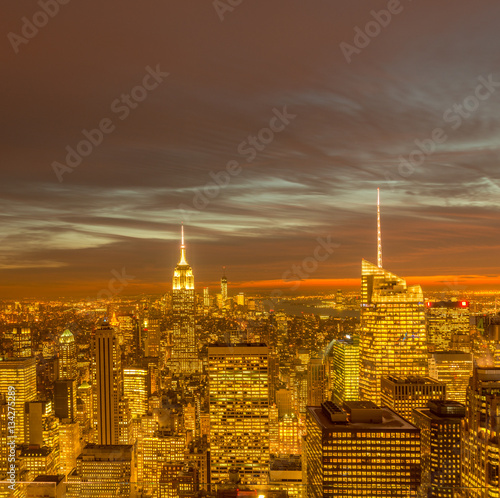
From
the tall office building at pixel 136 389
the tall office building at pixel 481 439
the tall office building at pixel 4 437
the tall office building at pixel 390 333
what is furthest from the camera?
the tall office building at pixel 136 389

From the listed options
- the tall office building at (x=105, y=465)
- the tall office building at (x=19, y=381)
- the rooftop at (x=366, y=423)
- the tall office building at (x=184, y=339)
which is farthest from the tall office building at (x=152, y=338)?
the rooftop at (x=366, y=423)

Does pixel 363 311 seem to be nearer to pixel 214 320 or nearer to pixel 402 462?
pixel 214 320

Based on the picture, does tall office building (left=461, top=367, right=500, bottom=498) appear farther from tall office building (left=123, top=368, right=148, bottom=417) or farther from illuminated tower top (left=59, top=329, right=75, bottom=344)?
tall office building (left=123, top=368, right=148, bottom=417)

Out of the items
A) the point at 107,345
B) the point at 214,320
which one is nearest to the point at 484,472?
the point at 214,320

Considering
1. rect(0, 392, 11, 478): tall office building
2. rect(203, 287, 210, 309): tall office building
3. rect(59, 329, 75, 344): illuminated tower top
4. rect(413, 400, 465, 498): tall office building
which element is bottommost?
rect(0, 392, 11, 478): tall office building

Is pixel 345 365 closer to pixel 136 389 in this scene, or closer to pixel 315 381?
pixel 315 381

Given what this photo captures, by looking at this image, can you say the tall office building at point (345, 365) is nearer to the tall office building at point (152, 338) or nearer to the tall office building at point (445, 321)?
the tall office building at point (445, 321)

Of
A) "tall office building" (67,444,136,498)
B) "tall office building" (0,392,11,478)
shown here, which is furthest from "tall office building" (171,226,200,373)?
"tall office building" (0,392,11,478)
